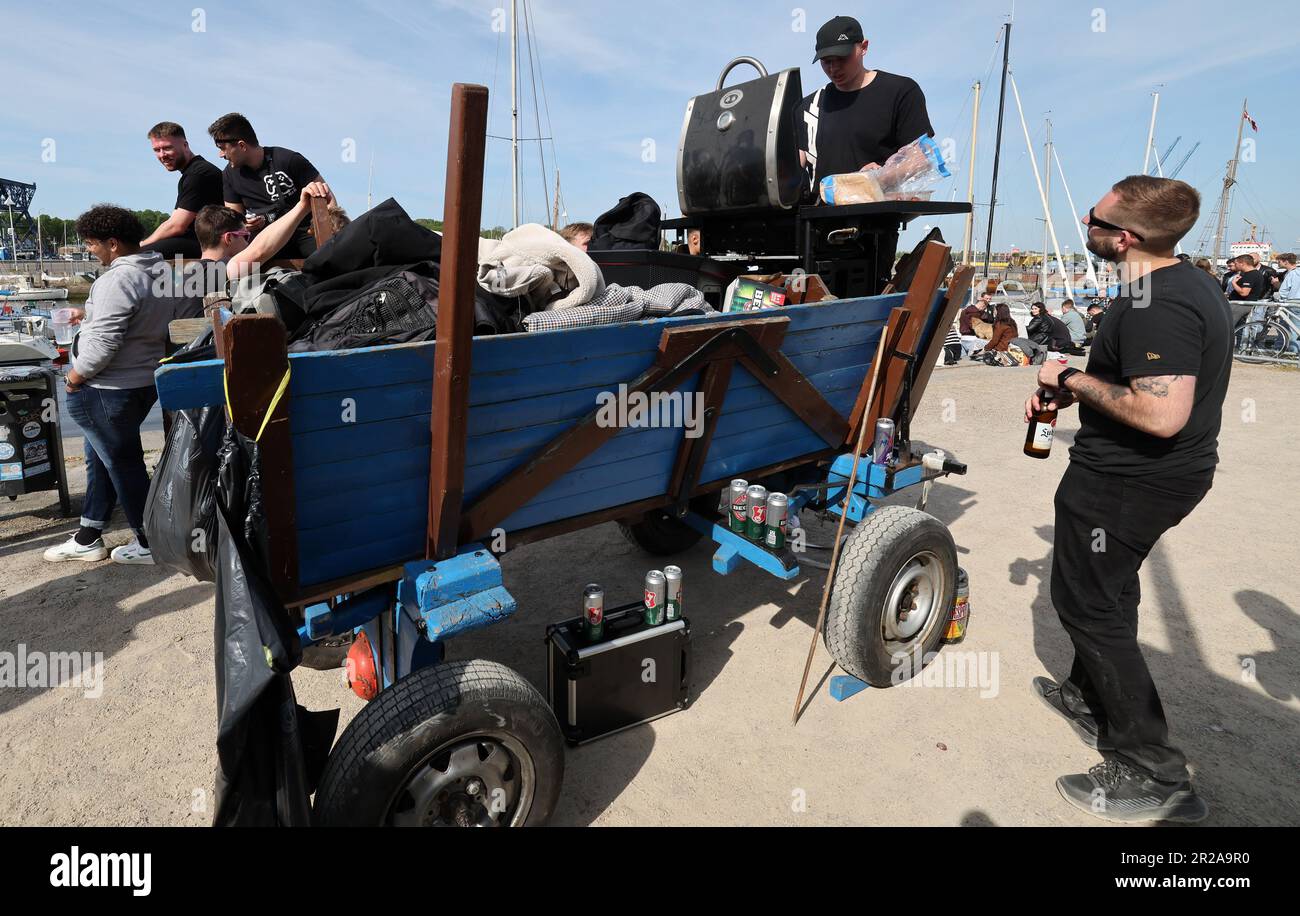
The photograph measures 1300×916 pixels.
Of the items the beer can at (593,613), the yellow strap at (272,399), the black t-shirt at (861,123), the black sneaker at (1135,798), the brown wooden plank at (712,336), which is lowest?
the black sneaker at (1135,798)

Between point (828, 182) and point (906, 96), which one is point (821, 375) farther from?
point (906, 96)

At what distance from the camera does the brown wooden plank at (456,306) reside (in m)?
1.76

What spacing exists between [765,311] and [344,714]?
252 centimetres

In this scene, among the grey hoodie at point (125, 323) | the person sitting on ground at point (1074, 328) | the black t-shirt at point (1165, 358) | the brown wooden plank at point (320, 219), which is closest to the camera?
the black t-shirt at point (1165, 358)

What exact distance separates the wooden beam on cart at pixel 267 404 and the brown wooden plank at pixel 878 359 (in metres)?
2.63

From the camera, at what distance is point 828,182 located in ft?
12.8

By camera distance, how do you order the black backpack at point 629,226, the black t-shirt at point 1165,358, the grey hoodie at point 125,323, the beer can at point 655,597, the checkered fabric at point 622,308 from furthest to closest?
1. the black backpack at point 629,226
2. the grey hoodie at point 125,323
3. the beer can at point 655,597
4. the checkered fabric at point 622,308
5. the black t-shirt at point 1165,358

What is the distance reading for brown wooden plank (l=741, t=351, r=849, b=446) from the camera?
2.96m

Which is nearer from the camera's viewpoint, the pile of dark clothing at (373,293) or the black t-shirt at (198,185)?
the pile of dark clothing at (373,293)

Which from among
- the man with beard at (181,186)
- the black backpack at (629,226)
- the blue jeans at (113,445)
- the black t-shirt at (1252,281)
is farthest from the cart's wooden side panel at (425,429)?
the black t-shirt at (1252,281)

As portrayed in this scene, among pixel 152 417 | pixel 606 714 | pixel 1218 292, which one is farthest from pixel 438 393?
pixel 152 417

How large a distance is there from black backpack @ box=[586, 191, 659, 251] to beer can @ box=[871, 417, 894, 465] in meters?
1.86

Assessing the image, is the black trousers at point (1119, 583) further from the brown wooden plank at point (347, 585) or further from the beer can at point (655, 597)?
the brown wooden plank at point (347, 585)

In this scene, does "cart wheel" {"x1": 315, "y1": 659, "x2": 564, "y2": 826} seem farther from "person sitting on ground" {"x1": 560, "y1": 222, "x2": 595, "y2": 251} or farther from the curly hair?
the curly hair
